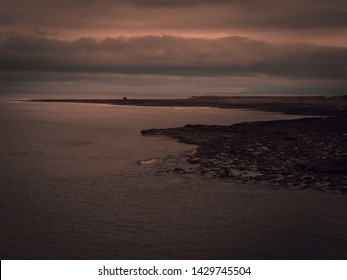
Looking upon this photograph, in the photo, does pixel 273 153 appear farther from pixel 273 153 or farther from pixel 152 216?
pixel 152 216

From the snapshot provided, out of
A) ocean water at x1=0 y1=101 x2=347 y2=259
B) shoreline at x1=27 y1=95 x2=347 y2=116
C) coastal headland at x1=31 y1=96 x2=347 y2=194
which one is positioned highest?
A: shoreline at x1=27 y1=95 x2=347 y2=116

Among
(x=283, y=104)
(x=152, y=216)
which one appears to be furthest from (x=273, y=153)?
(x=283, y=104)

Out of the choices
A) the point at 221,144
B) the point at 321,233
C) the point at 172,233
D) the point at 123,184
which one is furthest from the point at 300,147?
the point at 172,233

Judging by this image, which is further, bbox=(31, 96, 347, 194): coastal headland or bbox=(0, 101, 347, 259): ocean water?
bbox=(31, 96, 347, 194): coastal headland

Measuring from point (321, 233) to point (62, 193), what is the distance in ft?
38.9

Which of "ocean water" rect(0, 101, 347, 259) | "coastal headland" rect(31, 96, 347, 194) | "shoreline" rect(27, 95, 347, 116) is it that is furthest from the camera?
"shoreline" rect(27, 95, 347, 116)

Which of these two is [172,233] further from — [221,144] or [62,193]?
[221,144]

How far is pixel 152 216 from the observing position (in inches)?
651

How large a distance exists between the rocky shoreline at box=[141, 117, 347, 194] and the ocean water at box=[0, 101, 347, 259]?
2.12m

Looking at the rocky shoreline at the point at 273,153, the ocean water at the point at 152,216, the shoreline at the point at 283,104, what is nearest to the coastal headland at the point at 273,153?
the rocky shoreline at the point at 273,153

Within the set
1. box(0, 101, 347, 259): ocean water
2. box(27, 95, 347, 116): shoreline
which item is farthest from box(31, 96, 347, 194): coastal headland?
box(27, 95, 347, 116): shoreline

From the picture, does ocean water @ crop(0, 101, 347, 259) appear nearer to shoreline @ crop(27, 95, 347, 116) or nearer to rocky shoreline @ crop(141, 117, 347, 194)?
rocky shoreline @ crop(141, 117, 347, 194)

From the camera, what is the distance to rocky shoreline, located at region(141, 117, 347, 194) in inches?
920

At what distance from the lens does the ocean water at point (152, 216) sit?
13.2 m
